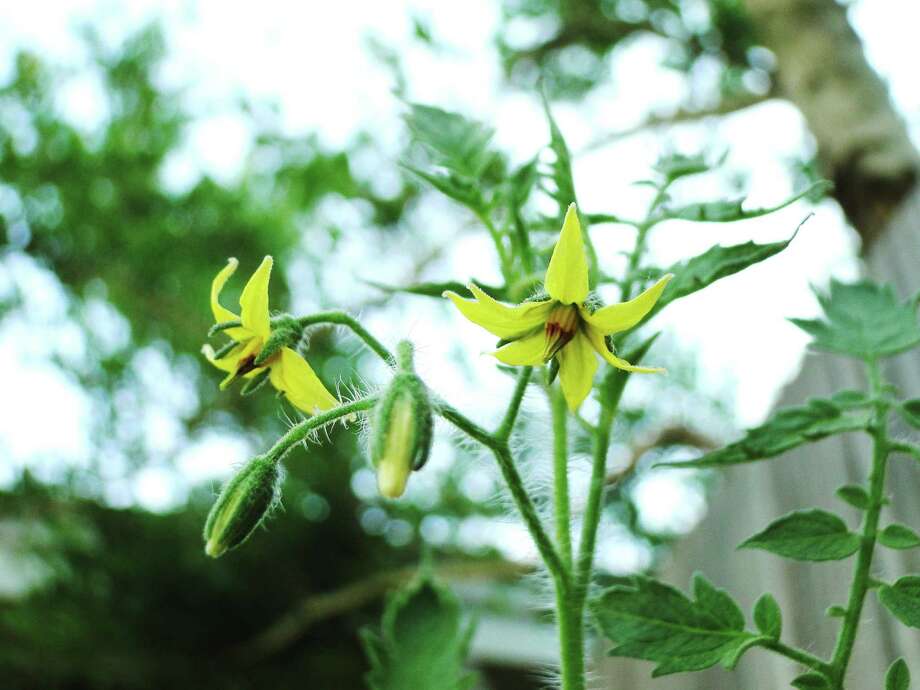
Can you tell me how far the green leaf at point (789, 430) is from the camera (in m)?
0.56

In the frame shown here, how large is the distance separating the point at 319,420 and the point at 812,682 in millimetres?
295

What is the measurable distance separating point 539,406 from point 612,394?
0.11 m

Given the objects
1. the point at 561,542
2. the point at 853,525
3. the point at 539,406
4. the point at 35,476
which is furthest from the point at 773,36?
the point at 35,476

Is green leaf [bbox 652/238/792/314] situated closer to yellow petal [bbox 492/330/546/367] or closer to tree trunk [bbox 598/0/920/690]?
yellow petal [bbox 492/330/546/367]

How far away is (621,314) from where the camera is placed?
0.49 meters

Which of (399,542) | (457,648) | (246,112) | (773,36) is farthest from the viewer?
(246,112)

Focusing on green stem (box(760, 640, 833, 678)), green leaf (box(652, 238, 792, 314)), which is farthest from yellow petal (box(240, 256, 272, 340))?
green stem (box(760, 640, 833, 678))

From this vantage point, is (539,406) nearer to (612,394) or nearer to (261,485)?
(612,394)

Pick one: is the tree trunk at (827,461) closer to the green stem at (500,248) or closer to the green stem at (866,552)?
the green stem at (866,552)

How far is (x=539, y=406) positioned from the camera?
0.65m

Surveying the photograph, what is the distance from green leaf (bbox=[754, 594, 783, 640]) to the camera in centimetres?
50

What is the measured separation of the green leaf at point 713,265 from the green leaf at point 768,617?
6.9 inches

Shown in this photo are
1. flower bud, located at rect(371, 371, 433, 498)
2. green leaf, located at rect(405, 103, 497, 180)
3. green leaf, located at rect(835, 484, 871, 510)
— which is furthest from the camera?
green leaf, located at rect(405, 103, 497, 180)

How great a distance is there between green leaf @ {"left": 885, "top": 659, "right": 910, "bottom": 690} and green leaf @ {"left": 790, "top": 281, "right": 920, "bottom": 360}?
0.22 m
